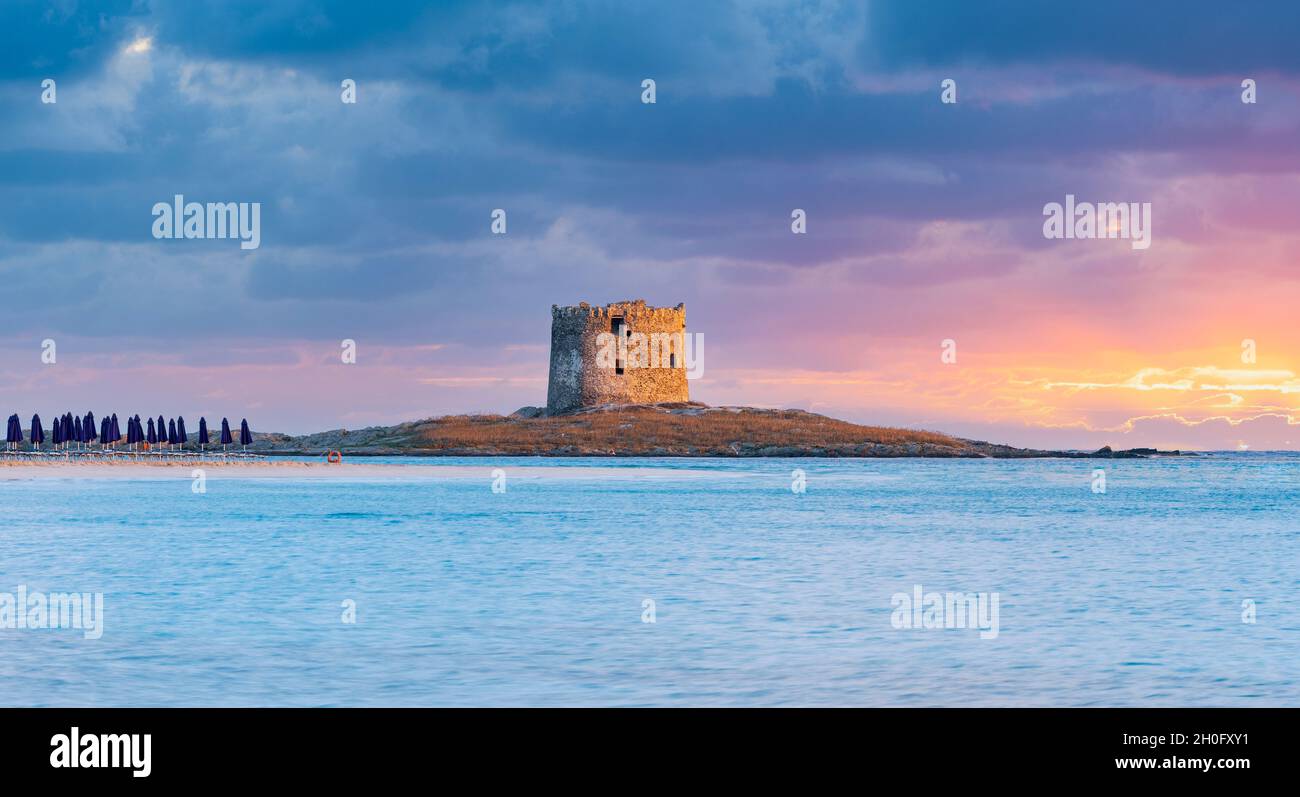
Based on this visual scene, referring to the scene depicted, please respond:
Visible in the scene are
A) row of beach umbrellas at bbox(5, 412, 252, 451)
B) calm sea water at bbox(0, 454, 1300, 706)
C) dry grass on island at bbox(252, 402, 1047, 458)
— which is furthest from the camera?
dry grass on island at bbox(252, 402, 1047, 458)

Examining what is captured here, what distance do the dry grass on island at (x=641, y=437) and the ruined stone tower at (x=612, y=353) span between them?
1.81 meters

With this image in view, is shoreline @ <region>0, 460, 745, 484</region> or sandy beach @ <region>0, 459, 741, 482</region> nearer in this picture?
shoreline @ <region>0, 460, 745, 484</region>

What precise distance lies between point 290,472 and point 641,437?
151ft

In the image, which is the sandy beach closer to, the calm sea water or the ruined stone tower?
the calm sea water

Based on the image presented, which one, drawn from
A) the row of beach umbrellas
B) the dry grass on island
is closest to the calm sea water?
the row of beach umbrellas

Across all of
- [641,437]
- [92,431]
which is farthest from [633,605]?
[641,437]

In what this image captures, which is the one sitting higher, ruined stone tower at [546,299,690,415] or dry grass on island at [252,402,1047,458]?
ruined stone tower at [546,299,690,415]

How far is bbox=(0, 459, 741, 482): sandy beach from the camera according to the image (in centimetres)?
7275

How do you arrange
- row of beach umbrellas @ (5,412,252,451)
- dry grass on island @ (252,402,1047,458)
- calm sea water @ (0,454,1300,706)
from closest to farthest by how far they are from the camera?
calm sea water @ (0,454,1300,706) < row of beach umbrellas @ (5,412,252,451) < dry grass on island @ (252,402,1047,458)

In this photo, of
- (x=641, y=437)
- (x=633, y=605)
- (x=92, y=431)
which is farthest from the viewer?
(x=641, y=437)

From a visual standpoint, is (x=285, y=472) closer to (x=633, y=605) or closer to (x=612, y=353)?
(x=612, y=353)

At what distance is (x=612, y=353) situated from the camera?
420 ft

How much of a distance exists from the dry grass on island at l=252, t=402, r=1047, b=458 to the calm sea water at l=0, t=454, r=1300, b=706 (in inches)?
2909
